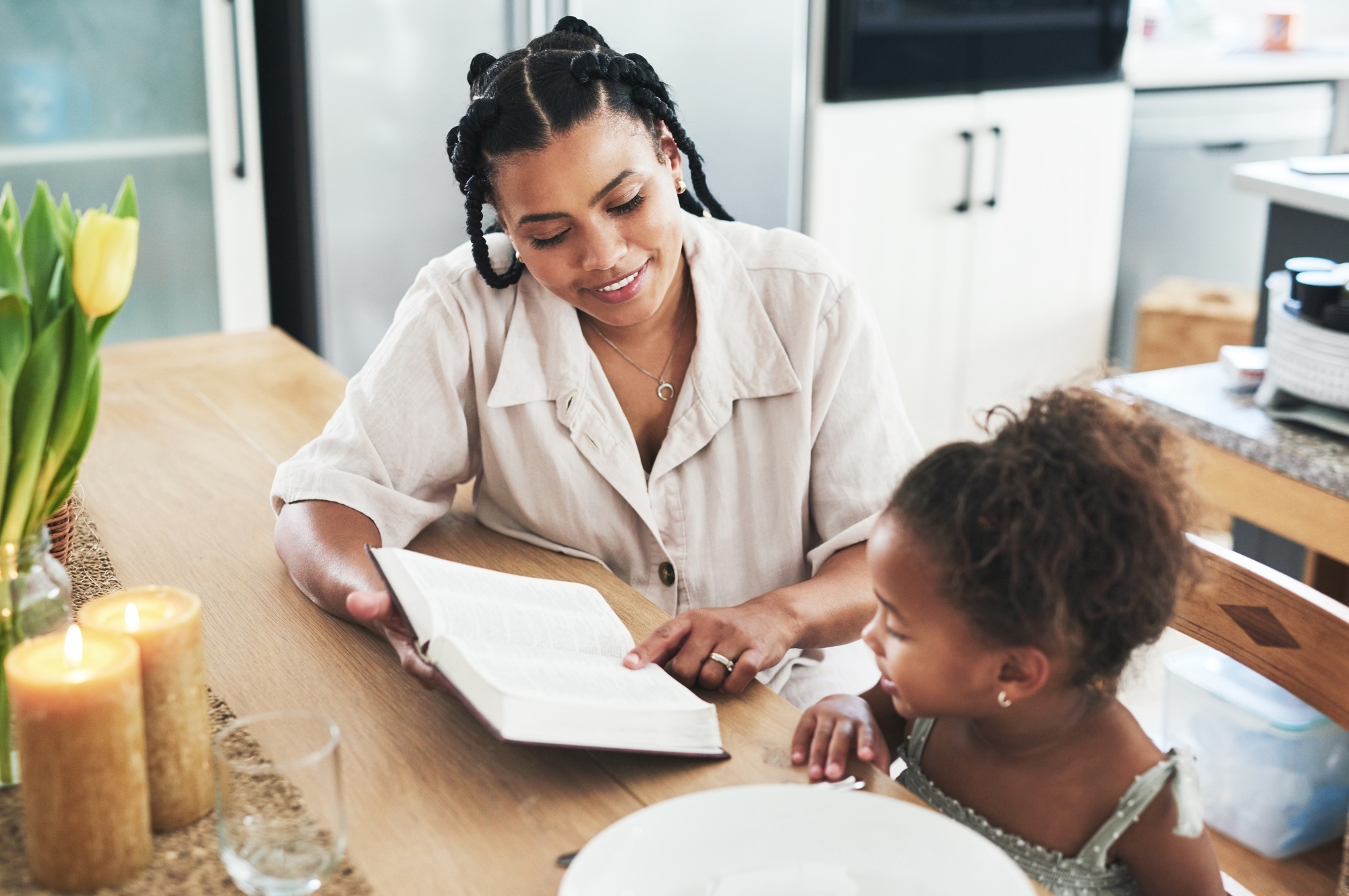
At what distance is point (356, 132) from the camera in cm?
262

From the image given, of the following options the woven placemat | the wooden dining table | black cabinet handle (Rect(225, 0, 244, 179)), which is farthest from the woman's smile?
black cabinet handle (Rect(225, 0, 244, 179))

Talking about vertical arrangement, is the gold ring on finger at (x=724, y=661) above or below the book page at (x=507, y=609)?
below

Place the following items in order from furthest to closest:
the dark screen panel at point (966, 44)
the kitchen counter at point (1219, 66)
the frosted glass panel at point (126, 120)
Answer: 1. the kitchen counter at point (1219, 66)
2. the dark screen panel at point (966, 44)
3. the frosted glass panel at point (126, 120)

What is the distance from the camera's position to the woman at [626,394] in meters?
1.26

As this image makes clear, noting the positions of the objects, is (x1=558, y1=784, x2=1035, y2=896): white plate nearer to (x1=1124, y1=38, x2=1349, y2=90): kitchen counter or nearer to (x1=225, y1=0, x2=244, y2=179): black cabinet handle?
(x1=225, y1=0, x2=244, y2=179): black cabinet handle

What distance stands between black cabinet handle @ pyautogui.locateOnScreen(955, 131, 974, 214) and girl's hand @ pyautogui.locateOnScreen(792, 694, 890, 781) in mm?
2421

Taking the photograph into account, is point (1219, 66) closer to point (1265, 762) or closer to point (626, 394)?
point (1265, 762)

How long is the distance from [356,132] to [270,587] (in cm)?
162

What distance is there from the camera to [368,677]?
41.3 inches

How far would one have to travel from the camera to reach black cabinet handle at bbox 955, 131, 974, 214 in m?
3.14

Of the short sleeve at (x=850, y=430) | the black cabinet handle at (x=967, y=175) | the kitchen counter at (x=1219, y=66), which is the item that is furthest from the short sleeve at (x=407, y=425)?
the kitchen counter at (x=1219, y=66)

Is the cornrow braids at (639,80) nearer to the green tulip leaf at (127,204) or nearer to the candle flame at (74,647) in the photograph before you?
the green tulip leaf at (127,204)

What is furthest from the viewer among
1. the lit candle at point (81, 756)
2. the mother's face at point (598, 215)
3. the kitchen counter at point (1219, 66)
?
the kitchen counter at point (1219, 66)

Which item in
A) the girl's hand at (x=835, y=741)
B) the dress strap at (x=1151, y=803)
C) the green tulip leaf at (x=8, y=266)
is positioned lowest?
the dress strap at (x=1151, y=803)
